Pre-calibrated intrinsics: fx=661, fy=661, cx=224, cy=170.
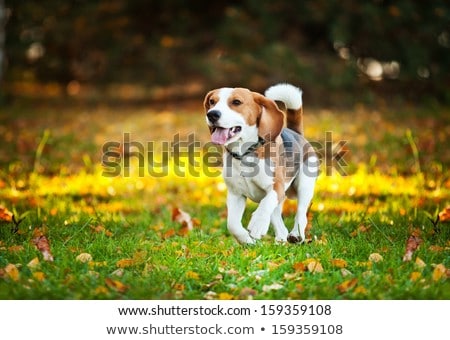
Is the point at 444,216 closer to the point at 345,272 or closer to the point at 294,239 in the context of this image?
the point at 294,239

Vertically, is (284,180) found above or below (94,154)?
above

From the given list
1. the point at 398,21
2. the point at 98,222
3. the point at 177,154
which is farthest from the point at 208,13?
the point at 98,222

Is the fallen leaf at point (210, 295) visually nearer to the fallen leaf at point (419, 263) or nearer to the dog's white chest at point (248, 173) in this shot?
the dog's white chest at point (248, 173)

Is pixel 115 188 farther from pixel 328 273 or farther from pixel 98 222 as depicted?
pixel 328 273

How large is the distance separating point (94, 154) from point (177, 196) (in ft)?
6.42

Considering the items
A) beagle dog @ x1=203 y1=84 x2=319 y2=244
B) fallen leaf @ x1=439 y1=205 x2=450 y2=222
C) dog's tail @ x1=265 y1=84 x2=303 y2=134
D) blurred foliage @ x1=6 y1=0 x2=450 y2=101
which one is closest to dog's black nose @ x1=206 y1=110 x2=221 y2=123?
beagle dog @ x1=203 y1=84 x2=319 y2=244

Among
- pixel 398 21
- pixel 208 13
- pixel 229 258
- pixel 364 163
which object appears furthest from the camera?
pixel 208 13

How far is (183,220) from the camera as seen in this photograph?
464 centimetres

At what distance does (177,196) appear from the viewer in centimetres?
566

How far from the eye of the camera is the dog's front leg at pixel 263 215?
381 cm

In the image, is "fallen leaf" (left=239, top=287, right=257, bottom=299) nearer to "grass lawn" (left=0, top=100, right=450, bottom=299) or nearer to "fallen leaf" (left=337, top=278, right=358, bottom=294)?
"grass lawn" (left=0, top=100, right=450, bottom=299)

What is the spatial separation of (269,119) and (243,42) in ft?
21.0

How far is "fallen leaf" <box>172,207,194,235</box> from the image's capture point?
14.6ft

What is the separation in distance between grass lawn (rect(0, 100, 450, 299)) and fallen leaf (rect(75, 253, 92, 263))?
13mm
